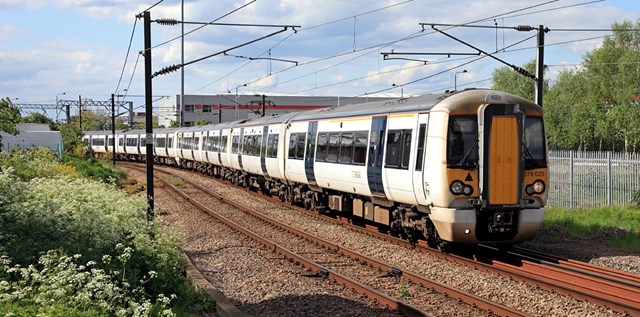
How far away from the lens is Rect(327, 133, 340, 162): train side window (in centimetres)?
1929

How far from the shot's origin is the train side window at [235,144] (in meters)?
33.2

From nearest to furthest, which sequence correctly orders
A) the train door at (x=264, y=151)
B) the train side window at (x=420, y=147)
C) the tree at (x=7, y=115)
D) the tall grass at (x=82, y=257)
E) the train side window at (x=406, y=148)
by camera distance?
the tall grass at (x=82, y=257), the tree at (x=7, y=115), the train side window at (x=420, y=147), the train side window at (x=406, y=148), the train door at (x=264, y=151)

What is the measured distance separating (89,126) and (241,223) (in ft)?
288

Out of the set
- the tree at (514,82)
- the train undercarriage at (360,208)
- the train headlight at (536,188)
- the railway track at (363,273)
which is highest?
the tree at (514,82)

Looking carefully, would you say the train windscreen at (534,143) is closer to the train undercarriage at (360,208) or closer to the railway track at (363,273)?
the train undercarriage at (360,208)

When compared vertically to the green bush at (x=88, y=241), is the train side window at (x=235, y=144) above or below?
above

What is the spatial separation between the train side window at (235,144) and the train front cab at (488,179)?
2040 cm

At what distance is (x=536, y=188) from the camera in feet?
45.0

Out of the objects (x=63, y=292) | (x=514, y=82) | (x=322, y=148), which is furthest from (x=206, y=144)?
(x=514, y=82)

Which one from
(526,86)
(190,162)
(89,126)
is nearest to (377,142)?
(190,162)

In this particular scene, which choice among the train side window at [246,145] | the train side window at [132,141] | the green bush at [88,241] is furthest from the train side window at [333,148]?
the train side window at [132,141]

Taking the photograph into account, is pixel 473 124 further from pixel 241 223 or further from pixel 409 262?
pixel 241 223

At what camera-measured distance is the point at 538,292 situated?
11008mm

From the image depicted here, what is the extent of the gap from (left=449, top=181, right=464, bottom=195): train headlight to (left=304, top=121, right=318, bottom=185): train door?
8378mm
